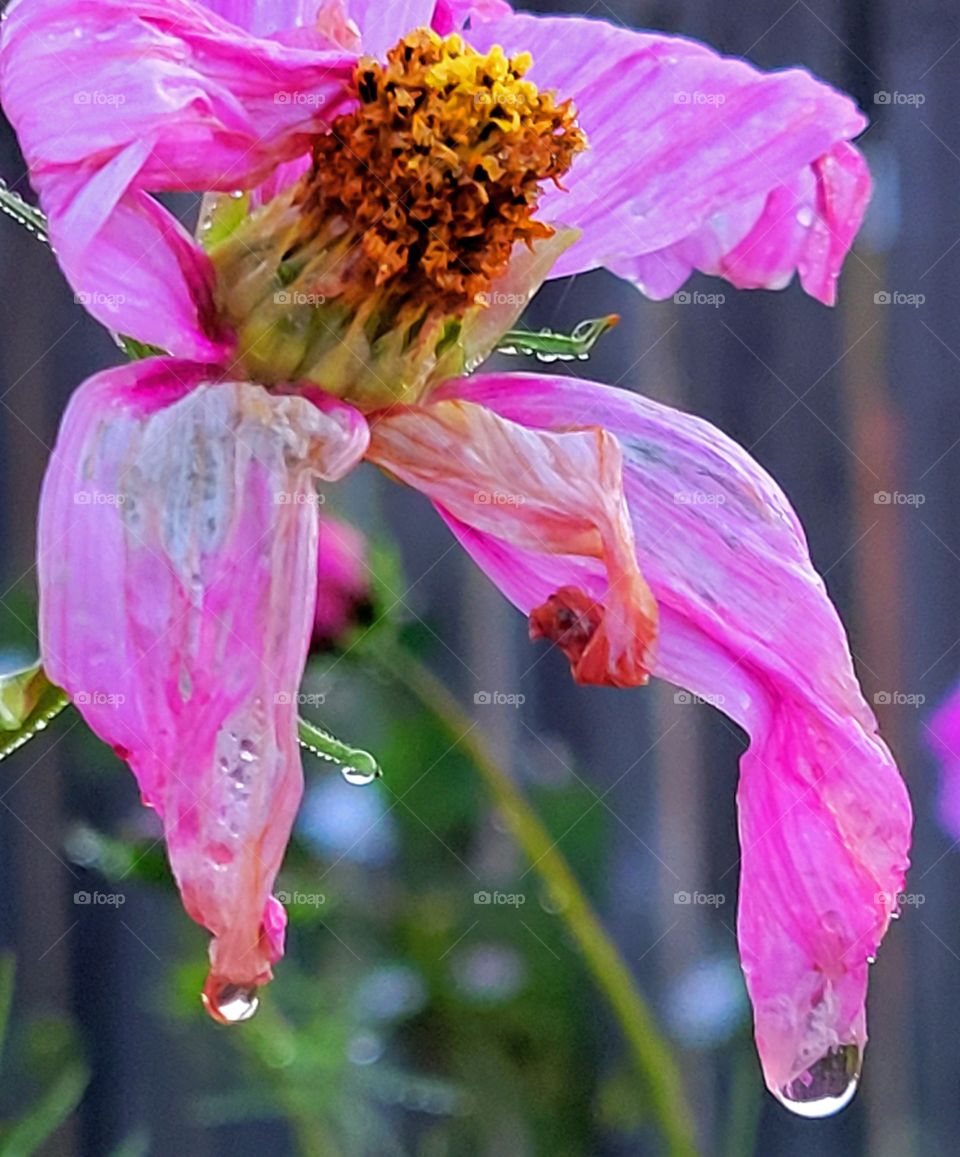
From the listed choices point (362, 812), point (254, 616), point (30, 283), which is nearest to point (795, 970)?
point (254, 616)

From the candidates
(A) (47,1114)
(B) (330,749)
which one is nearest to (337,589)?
(B) (330,749)

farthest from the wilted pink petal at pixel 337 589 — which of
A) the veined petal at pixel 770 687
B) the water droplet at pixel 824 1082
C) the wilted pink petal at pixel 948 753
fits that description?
the wilted pink petal at pixel 948 753

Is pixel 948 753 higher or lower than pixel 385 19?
lower

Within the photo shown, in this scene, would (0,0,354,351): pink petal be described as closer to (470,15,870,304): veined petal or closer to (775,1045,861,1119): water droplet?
(470,15,870,304): veined petal

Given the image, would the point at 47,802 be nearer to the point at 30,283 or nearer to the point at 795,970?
the point at 30,283

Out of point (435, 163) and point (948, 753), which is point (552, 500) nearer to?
point (435, 163)
